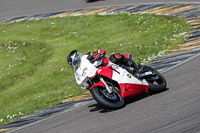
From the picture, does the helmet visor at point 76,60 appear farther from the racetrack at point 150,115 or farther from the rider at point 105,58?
the racetrack at point 150,115

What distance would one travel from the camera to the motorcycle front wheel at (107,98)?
8555mm

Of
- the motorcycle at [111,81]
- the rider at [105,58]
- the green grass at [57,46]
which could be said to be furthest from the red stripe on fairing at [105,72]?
the green grass at [57,46]

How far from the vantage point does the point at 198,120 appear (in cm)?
716

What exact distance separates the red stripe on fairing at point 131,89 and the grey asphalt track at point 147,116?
Answer: 0.76 ft

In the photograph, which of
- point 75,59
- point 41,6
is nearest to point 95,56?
point 75,59

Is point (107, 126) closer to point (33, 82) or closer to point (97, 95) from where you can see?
point (97, 95)

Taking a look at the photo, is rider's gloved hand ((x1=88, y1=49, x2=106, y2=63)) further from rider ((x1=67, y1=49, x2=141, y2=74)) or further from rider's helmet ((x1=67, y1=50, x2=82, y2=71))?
rider's helmet ((x1=67, y1=50, x2=82, y2=71))

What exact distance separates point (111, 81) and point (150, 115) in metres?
1.68

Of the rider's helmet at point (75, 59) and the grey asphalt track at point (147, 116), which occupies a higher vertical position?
the rider's helmet at point (75, 59)

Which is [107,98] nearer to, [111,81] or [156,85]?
[111,81]

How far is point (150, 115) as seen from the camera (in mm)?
8016

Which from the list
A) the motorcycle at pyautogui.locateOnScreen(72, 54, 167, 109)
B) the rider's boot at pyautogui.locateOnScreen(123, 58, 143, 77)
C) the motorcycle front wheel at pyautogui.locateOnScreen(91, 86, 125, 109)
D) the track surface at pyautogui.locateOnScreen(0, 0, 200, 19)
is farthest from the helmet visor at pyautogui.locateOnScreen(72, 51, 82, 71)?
the track surface at pyautogui.locateOnScreen(0, 0, 200, 19)

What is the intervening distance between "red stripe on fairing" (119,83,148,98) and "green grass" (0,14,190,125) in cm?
327

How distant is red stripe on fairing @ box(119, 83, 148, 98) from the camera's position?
9.04 meters
